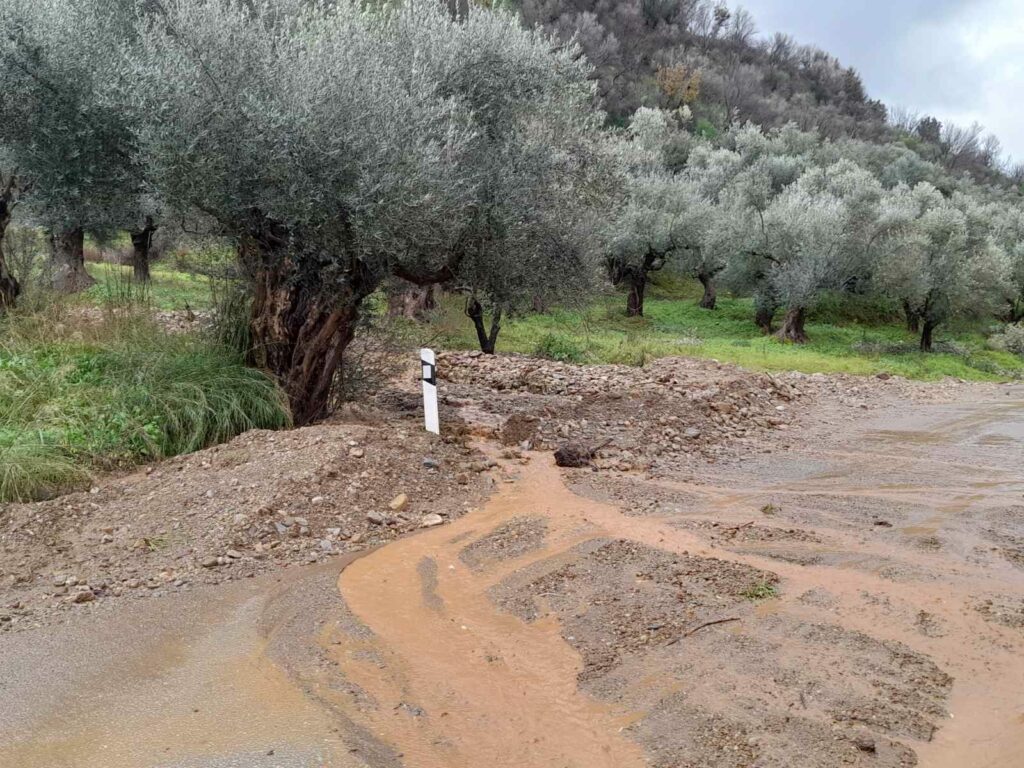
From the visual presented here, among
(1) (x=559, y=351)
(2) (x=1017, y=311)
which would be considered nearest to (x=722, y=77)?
(2) (x=1017, y=311)

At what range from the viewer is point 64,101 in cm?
937

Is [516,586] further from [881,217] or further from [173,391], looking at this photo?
[881,217]

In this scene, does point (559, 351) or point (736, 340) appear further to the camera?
point (736, 340)

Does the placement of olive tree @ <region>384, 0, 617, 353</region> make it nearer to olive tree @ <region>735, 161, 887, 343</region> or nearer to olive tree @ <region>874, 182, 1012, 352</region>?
olive tree @ <region>735, 161, 887, 343</region>

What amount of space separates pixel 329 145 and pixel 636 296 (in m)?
26.4

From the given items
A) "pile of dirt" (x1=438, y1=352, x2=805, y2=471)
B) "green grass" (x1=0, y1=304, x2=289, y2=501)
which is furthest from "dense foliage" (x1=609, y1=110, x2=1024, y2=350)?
"green grass" (x1=0, y1=304, x2=289, y2=501)

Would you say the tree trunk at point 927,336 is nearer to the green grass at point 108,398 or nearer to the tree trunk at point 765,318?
the tree trunk at point 765,318

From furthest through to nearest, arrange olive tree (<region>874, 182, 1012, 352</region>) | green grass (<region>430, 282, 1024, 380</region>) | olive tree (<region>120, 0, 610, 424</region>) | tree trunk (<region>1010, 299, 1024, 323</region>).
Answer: tree trunk (<region>1010, 299, 1024, 323</region>)
olive tree (<region>874, 182, 1012, 352</region>)
green grass (<region>430, 282, 1024, 380</region>)
olive tree (<region>120, 0, 610, 424</region>)

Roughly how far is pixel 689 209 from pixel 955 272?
32.6ft

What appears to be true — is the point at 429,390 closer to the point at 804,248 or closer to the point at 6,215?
the point at 6,215

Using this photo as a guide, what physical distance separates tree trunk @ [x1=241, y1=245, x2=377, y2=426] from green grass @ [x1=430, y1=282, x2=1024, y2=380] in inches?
166

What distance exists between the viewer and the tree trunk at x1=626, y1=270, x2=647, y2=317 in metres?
32.8

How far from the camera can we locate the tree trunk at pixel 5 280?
1026cm

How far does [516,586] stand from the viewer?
523 cm
